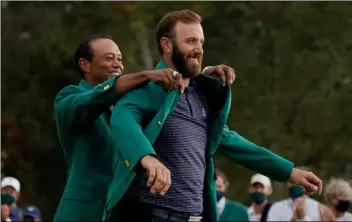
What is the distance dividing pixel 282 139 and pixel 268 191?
12903 millimetres

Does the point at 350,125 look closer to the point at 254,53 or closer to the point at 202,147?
the point at 254,53

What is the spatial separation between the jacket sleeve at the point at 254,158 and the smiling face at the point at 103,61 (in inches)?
46.4

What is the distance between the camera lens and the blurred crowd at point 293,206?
50.0 feet

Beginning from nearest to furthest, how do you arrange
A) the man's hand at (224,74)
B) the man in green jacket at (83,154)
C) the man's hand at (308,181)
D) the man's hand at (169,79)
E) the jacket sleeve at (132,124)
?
the jacket sleeve at (132,124) < the man's hand at (169,79) < the man's hand at (224,74) < the man's hand at (308,181) < the man in green jacket at (83,154)

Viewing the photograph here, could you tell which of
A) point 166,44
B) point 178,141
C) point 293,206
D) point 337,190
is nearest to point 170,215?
point 178,141

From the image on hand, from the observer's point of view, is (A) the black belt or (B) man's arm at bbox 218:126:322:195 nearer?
(A) the black belt

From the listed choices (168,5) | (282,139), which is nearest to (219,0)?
(168,5)

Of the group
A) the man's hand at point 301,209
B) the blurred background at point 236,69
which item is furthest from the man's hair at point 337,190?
the blurred background at point 236,69

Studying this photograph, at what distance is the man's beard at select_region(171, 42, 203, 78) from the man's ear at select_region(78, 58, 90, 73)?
1.44m

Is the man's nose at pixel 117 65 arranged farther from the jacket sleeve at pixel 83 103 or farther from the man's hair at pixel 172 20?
the man's hair at pixel 172 20

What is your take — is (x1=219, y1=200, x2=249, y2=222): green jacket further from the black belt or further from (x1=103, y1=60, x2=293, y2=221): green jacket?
the black belt

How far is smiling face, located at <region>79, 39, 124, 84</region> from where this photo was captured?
9023mm

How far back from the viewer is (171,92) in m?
7.60

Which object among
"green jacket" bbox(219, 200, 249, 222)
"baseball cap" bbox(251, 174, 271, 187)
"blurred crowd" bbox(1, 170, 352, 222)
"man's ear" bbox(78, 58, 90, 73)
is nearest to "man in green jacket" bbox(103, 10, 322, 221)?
"man's ear" bbox(78, 58, 90, 73)
